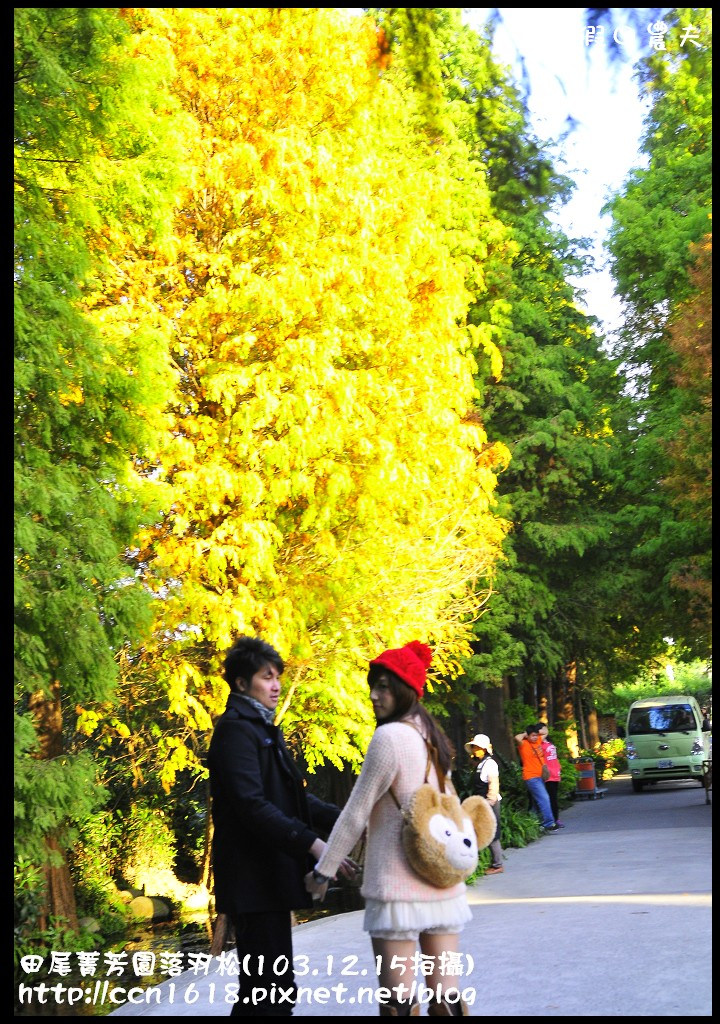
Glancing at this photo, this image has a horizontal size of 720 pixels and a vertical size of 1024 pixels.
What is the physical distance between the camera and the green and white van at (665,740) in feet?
100

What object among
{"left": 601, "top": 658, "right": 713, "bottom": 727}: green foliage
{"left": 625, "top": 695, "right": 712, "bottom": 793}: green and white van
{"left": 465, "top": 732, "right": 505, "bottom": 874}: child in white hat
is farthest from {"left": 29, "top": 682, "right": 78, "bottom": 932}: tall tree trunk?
{"left": 601, "top": 658, "right": 713, "bottom": 727}: green foliage

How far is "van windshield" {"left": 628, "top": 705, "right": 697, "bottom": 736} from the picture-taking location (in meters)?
31.0

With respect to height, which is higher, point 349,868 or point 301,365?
point 301,365

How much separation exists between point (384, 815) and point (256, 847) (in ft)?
1.83

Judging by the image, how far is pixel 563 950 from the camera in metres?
8.63

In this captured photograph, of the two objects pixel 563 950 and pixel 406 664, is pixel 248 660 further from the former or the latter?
pixel 563 950

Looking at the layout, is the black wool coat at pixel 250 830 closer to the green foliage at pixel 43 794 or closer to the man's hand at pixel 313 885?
the man's hand at pixel 313 885

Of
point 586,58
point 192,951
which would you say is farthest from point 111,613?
point 586,58

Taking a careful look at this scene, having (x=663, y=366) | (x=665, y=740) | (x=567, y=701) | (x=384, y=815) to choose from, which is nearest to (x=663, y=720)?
(x=665, y=740)

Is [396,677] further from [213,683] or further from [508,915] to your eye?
[213,683]

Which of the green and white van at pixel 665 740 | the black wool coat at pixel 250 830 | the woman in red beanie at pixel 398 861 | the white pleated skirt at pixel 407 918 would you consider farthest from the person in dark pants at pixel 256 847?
the green and white van at pixel 665 740

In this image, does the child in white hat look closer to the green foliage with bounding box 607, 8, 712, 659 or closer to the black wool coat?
the green foliage with bounding box 607, 8, 712, 659

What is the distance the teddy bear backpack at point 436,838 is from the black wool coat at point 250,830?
452mm

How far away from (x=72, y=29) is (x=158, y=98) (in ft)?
3.41
